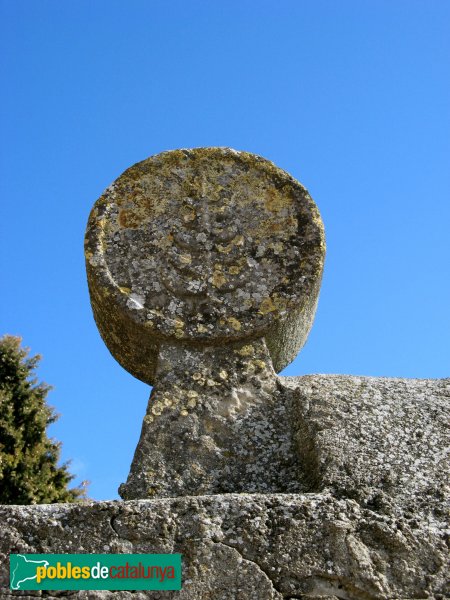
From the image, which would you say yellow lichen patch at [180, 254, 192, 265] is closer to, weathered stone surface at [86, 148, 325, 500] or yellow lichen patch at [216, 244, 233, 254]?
weathered stone surface at [86, 148, 325, 500]

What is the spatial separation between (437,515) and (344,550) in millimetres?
426

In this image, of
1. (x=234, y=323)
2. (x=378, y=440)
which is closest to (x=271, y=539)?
(x=378, y=440)

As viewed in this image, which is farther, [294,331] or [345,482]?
[294,331]

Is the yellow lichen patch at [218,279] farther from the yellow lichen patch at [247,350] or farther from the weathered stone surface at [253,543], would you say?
the weathered stone surface at [253,543]

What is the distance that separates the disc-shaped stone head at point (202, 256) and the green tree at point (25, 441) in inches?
320

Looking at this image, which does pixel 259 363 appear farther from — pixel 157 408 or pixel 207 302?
pixel 157 408

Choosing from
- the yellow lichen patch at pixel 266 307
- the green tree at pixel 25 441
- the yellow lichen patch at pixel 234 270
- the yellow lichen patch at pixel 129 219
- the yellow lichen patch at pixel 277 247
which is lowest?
the yellow lichen patch at pixel 266 307

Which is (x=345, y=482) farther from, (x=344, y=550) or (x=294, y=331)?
(x=294, y=331)

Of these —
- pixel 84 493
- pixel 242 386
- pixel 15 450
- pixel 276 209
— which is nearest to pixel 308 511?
pixel 242 386

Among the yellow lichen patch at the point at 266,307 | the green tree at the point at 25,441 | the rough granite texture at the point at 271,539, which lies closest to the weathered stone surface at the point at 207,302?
the yellow lichen patch at the point at 266,307

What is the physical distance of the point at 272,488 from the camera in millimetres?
3070

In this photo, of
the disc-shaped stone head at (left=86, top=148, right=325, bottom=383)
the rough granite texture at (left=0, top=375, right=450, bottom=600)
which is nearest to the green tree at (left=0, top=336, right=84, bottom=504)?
the disc-shaped stone head at (left=86, top=148, right=325, bottom=383)

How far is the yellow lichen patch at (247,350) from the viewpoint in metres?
3.53

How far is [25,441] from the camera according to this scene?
468 inches
